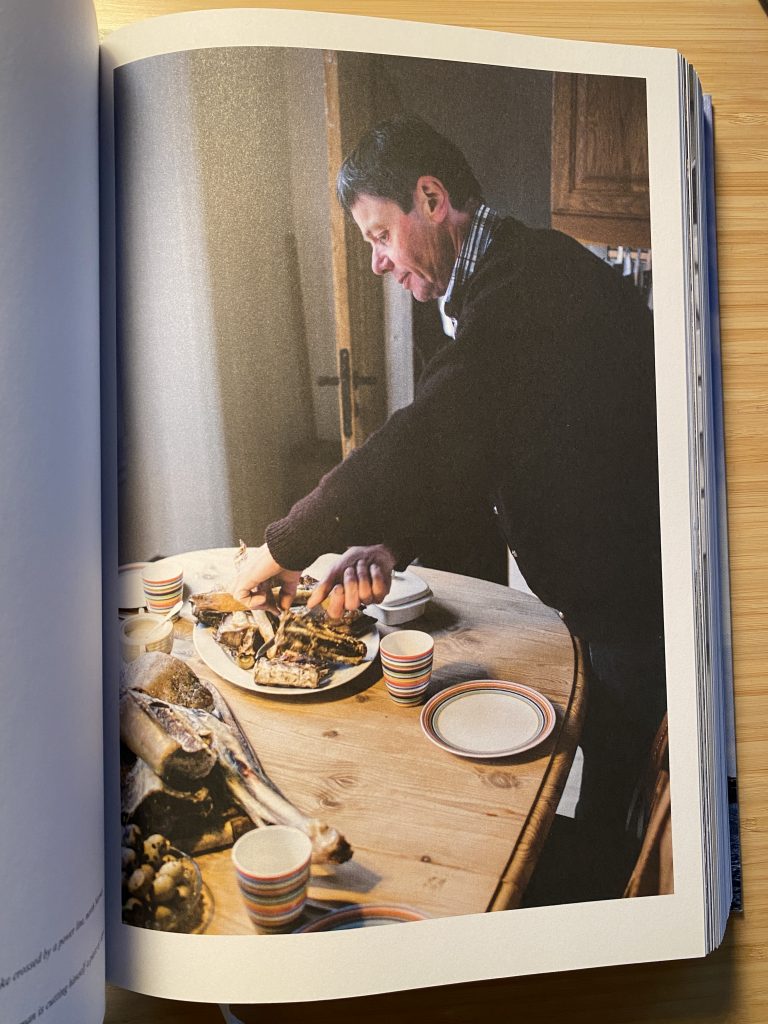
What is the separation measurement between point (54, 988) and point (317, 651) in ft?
0.53

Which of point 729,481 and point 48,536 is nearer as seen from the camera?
point 48,536

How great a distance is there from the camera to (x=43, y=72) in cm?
29

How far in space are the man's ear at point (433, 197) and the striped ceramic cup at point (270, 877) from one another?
29 cm

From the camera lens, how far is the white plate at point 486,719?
1.10 ft

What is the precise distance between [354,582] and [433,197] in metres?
0.18

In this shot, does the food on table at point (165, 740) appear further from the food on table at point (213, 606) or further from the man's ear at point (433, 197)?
the man's ear at point (433, 197)

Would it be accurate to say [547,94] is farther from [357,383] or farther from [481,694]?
[481,694]

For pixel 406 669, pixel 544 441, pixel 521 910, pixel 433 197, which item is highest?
pixel 433 197

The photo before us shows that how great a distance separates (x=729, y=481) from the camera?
384 millimetres

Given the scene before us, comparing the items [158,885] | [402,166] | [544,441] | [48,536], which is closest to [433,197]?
[402,166]

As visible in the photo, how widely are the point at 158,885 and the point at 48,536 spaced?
157 mm

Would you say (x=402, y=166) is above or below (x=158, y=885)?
above

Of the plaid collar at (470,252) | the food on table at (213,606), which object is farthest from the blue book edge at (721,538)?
the food on table at (213,606)

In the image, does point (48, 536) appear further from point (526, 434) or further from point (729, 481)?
point (729, 481)
